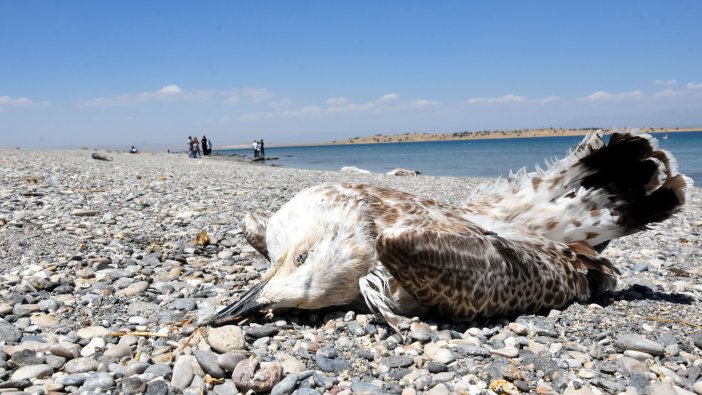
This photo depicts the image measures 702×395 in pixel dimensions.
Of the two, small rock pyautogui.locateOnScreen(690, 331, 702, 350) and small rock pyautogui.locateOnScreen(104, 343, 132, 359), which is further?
small rock pyautogui.locateOnScreen(690, 331, 702, 350)

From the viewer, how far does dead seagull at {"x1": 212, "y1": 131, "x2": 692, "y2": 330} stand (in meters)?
4.45

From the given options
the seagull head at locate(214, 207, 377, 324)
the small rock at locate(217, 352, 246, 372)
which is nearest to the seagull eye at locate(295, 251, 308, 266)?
the seagull head at locate(214, 207, 377, 324)

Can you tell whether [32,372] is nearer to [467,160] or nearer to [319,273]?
[319,273]

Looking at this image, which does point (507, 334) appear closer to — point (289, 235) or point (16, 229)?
point (289, 235)

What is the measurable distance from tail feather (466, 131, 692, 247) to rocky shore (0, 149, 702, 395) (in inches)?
32.4

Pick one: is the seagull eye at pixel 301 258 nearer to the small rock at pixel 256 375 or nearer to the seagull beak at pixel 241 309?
the seagull beak at pixel 241 309

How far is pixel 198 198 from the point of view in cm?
1163

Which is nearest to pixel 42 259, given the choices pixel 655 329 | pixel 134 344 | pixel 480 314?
pixel 134 344

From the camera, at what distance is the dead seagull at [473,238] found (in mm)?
4449

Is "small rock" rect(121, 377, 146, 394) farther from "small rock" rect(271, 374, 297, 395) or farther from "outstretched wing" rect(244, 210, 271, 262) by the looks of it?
"outstretched wing" rect(244, 210, 271, 262)

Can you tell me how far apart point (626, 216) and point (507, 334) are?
2305 mm

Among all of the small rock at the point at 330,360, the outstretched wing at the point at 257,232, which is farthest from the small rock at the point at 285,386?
the outstretched wing at the point at 257,232

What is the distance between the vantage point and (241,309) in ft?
14.4

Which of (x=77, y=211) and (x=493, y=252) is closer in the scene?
(x=493, y=252)
